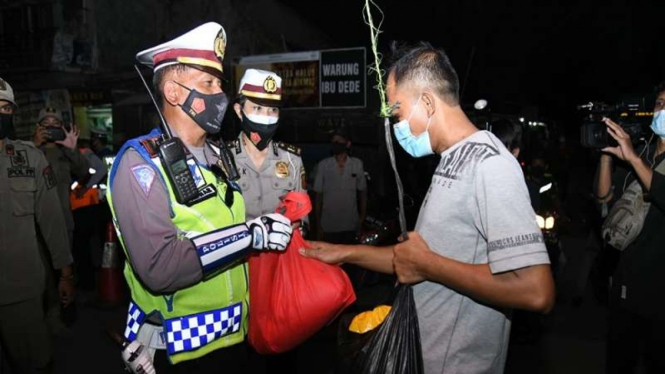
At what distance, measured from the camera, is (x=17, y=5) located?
806 inches

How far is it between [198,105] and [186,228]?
64cm

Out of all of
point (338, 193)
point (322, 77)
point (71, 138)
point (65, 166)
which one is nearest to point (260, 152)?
point (71, 138)

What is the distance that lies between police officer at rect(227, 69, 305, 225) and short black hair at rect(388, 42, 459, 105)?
6.65 ft

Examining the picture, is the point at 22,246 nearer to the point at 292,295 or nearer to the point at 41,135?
the point at 292,295

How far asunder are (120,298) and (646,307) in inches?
243

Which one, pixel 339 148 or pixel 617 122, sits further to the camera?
pixel 339 148

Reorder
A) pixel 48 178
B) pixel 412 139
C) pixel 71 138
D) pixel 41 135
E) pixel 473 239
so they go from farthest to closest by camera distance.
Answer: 1. pixel 41 135
2. pixel 71 138
3. pixel 48 178
4. pixel 412 139
5. pixel 473 239

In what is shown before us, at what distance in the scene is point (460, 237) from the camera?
74.0 inches

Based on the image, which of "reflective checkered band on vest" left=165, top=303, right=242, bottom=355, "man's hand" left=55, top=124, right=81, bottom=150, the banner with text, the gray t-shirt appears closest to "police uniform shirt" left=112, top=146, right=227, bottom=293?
"reflective checkered band on vest" left=165, top=303, right=242, bottom=355

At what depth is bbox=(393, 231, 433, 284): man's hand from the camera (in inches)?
74.0

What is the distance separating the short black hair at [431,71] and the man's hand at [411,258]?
2.02 ft

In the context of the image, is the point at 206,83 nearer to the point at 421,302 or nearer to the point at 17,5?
the point at 421,302

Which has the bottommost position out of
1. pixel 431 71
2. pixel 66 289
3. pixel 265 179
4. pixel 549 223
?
pixel 66 289

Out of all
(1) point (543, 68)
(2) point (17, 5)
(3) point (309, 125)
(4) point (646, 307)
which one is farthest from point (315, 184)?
(1) point (543, 68)
